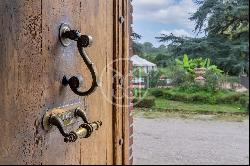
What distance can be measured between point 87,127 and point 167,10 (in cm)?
38

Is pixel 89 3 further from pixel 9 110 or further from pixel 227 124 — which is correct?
pixel 227 124

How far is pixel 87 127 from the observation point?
61cm

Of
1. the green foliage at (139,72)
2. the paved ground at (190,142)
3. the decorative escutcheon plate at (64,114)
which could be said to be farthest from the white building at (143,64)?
the decorative escutcheon plate at (64,114)

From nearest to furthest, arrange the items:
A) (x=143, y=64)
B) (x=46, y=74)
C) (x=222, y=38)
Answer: (x=46, y=74) < (x=222, y=38) < (x=143, y=64)

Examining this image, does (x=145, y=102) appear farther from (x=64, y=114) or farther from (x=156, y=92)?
(x=64, y=114)

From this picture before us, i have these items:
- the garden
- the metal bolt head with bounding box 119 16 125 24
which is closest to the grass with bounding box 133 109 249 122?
the garden

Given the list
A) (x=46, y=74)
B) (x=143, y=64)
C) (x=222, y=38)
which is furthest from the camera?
(x=143, y=64)

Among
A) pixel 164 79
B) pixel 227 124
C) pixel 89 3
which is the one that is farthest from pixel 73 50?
pixel 227 124

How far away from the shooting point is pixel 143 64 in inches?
35.8

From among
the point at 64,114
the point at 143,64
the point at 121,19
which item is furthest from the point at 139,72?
the point at 64,114

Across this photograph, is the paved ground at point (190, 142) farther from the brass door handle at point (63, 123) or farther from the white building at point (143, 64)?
the brass door handle at point (63, 123)

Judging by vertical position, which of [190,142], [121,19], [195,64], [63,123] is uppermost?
[121,19]

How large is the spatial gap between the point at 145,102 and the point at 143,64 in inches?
3.9

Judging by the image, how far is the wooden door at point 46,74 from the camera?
0.48 meters
